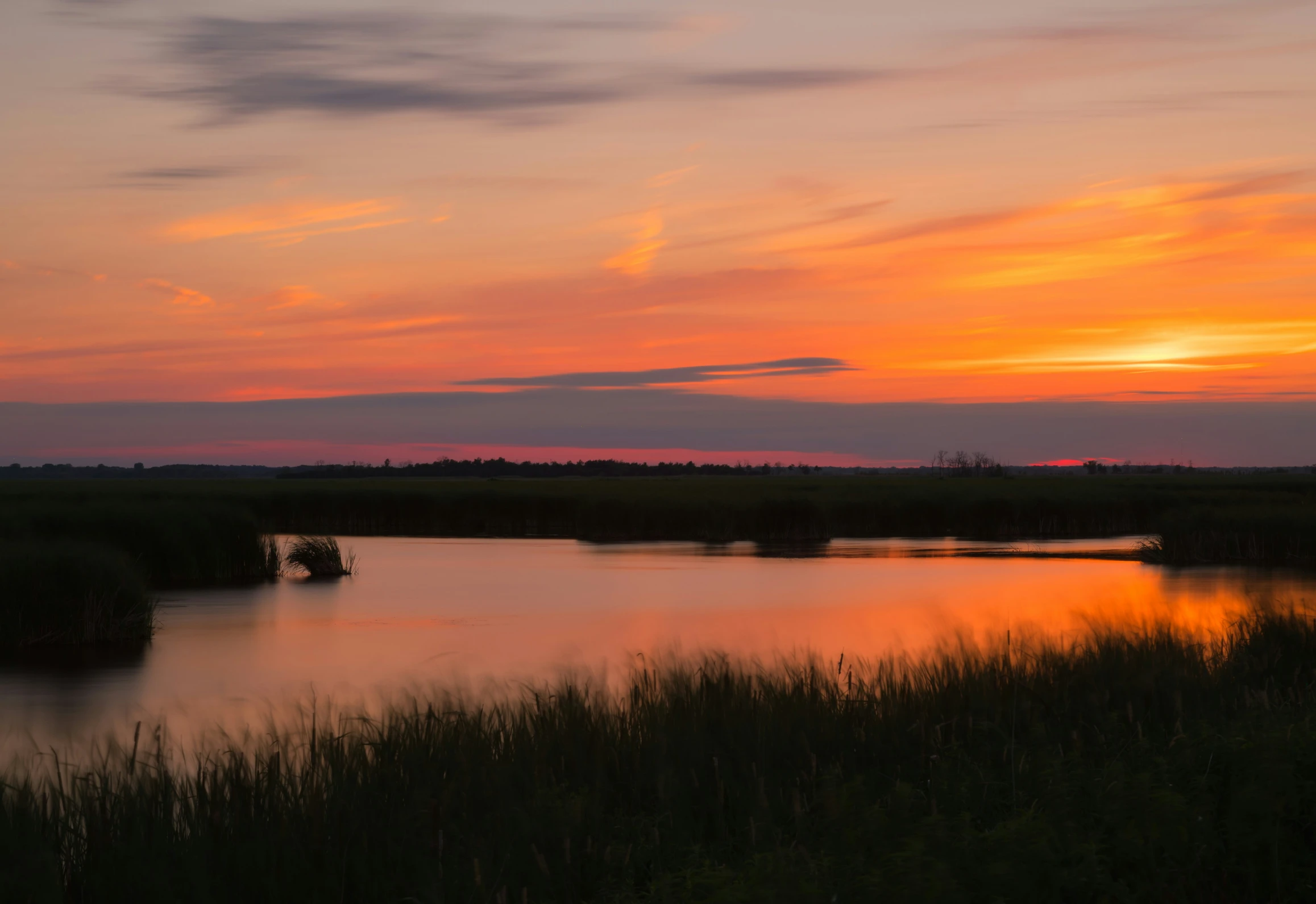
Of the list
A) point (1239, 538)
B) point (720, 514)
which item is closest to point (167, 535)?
point (720, 514)

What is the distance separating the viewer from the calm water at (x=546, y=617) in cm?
1502

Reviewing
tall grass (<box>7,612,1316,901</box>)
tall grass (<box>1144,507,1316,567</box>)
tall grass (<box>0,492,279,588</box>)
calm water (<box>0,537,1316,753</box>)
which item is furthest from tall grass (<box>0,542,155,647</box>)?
tall grass (<box>1144,507,1316,567</box>)

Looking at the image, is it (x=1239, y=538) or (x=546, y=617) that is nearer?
(x=546, y=617)

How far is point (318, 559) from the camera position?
29.9m

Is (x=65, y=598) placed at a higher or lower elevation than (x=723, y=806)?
higher

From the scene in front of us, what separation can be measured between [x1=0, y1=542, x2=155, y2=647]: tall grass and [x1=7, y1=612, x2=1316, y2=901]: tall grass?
9113 millimetres

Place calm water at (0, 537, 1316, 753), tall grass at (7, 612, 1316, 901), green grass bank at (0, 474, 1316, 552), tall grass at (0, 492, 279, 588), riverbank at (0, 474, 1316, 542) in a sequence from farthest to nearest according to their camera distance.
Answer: riverbank at (0, 474, 1316, 542), green grass bank at (0, 474, 1316, 552), tall grass at (0, 492, 279, 588), calm water at (0, 537, 1316, 753), tall grass at (7, 612, 1316, 901)

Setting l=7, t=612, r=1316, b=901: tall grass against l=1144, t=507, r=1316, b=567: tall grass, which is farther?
l=1144, t=507, r=1316, b=567: tall grass

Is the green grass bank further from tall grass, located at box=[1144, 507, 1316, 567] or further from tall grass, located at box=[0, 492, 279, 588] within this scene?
tall grass, located at box=[0, 492, 279, 588]

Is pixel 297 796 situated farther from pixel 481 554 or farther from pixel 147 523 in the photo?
pixel 481 554

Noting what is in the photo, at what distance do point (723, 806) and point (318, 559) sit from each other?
80.7 ft

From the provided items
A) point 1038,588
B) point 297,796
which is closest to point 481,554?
point 1038,588

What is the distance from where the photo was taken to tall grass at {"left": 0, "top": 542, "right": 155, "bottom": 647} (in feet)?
56.1

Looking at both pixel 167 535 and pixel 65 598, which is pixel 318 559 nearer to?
pixel 167 535
